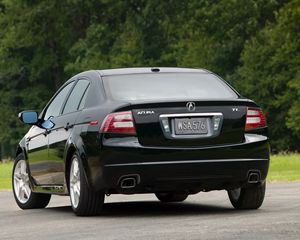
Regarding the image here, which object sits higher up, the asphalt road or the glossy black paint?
the glossy black paint

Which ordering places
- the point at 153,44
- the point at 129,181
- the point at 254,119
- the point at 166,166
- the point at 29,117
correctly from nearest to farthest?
the point at 166,166, the point at 129,181, the point at 254,119, the point at 29,117, the point at 153,44

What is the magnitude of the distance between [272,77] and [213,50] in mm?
4878

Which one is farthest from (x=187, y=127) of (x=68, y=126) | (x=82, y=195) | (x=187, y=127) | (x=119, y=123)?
(x=68, y=126)

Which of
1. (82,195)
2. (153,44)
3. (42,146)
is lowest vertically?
(153,44)


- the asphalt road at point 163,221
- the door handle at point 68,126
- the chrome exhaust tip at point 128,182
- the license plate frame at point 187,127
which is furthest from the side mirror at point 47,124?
the license plate frame at point 187,127

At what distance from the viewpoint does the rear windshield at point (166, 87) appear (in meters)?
11.6

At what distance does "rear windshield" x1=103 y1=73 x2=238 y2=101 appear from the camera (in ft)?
38.0

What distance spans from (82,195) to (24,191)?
2696 millimetres

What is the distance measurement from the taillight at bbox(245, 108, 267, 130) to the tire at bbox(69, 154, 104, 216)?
1.70m

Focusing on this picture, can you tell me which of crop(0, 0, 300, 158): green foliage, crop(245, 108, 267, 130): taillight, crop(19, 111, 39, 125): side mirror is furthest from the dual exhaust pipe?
crop(0, 0, 300, 158): green foliage

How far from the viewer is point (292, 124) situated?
5388 cm

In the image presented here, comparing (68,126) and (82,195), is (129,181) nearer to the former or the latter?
(82,195)

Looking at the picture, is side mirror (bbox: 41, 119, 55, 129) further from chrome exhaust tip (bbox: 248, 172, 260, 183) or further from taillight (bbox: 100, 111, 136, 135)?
chrome exhaust tip (bbox: 248, 172, 260, 183)

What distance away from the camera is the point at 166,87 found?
11.8m
